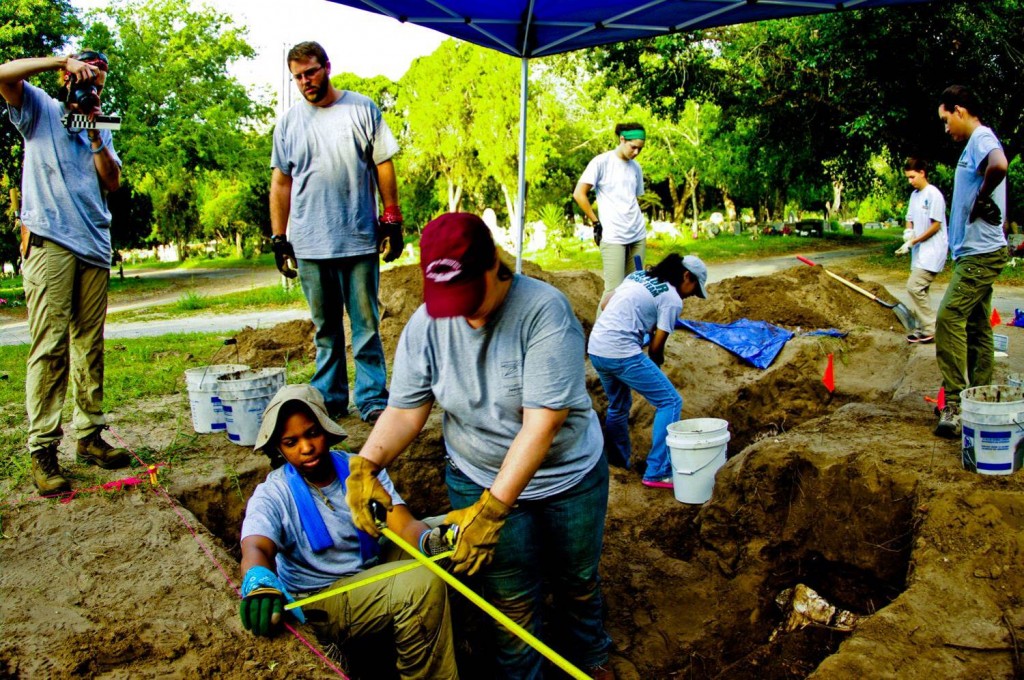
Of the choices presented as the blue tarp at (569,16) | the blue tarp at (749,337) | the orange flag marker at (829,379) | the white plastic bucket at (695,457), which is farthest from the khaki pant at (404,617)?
the blue tarp at (749,337)

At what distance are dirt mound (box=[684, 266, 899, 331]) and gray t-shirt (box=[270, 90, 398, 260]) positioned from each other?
5884mm

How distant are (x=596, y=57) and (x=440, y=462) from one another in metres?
13.3

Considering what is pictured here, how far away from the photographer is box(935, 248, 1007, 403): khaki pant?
4.33 m

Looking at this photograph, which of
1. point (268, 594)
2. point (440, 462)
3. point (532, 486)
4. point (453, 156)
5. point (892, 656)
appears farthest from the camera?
point (453, 156)

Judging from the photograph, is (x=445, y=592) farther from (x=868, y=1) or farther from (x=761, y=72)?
(x=761, y=72)

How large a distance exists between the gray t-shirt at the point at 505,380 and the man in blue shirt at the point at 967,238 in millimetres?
2779

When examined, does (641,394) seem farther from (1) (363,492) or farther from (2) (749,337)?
(2) (749,337)

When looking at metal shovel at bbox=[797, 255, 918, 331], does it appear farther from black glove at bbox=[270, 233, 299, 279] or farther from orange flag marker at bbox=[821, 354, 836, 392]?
black glove at bbox=[270, 233, 299, 279]

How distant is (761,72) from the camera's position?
1511 centimetres

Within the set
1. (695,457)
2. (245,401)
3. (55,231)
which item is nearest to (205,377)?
(245,401)

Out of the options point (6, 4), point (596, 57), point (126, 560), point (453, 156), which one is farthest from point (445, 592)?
point (453, 156)

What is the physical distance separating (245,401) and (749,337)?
5.30 metres

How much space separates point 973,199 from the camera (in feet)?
14.3

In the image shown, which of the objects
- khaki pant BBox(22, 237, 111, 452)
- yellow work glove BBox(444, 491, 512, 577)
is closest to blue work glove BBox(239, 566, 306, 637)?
yellow work glove BBox(444, 491, 512, 577)
